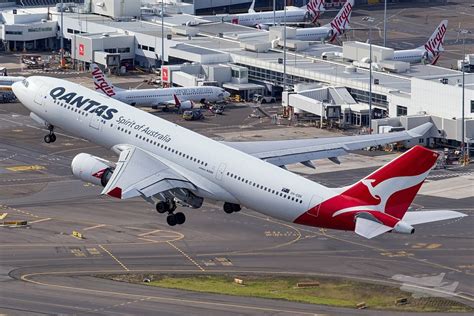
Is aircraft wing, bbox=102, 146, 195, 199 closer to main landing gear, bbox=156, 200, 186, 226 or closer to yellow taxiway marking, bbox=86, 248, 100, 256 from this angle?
main landing gear, bbox=156, 200, 186, 226

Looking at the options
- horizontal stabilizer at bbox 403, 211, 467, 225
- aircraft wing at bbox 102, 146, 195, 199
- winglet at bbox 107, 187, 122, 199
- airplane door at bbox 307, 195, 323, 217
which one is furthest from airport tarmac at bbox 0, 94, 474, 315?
horizontal stabilizer at bbox 403, 211, 467, 225

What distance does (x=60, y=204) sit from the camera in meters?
176

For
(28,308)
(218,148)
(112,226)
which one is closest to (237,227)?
(112,226)

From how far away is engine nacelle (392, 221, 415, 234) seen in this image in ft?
421

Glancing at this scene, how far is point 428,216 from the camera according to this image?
129m

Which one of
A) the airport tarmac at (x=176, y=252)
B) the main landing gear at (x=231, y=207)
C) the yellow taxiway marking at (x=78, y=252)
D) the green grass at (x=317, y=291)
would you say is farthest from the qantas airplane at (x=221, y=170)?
the yellow taxiway marking at (x=78, y=252)

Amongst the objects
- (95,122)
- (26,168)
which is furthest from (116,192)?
(26,168)

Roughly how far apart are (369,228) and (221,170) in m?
18.7

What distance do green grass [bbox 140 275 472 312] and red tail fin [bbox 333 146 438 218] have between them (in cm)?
1205

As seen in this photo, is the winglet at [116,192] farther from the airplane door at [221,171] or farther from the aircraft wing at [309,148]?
the aircraft wing at [309,148]

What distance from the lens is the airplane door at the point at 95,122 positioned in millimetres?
156375

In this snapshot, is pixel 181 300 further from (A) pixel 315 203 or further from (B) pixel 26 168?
(B) pixel 26 168

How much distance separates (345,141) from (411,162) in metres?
29.9

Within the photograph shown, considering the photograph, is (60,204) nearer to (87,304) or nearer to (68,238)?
(68,238)
